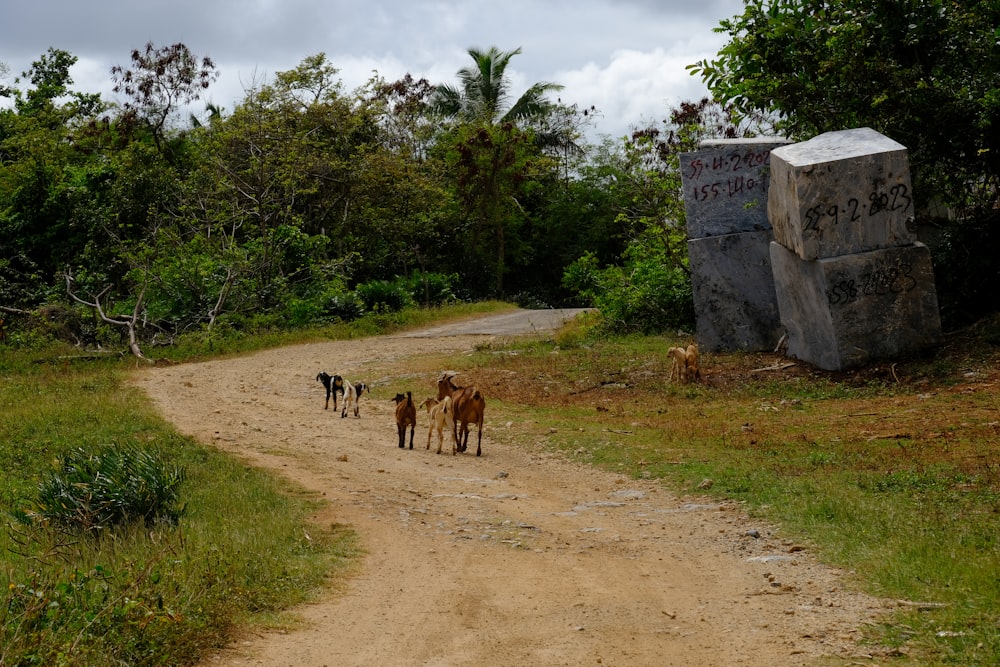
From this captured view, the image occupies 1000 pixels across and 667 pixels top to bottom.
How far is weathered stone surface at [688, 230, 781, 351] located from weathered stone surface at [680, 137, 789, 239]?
0.72ft

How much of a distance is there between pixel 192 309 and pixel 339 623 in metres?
18.6

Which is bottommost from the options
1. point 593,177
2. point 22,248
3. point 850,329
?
point 850,329

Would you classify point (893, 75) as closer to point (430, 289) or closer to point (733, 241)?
point (733, 241)

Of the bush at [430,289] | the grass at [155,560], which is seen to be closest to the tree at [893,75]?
the grass at [155,560]

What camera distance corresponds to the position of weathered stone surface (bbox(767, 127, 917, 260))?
12914mm

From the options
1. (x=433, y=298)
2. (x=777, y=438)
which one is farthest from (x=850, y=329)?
(x=433, y=298)

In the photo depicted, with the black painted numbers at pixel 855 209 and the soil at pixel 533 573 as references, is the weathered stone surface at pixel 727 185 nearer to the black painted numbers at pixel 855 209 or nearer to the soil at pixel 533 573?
the black painted numbers at pixel 855 209

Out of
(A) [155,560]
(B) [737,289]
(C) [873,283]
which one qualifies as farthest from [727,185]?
(A) [155,560]

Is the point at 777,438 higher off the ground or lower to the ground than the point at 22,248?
lower

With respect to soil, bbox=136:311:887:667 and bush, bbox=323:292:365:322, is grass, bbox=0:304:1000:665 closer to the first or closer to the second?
soil, bbox=136:311:887:667

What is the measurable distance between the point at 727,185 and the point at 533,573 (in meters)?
10.7

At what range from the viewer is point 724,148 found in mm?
16188

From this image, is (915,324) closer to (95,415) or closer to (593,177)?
(95,415)

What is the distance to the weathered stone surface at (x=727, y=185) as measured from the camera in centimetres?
1612
